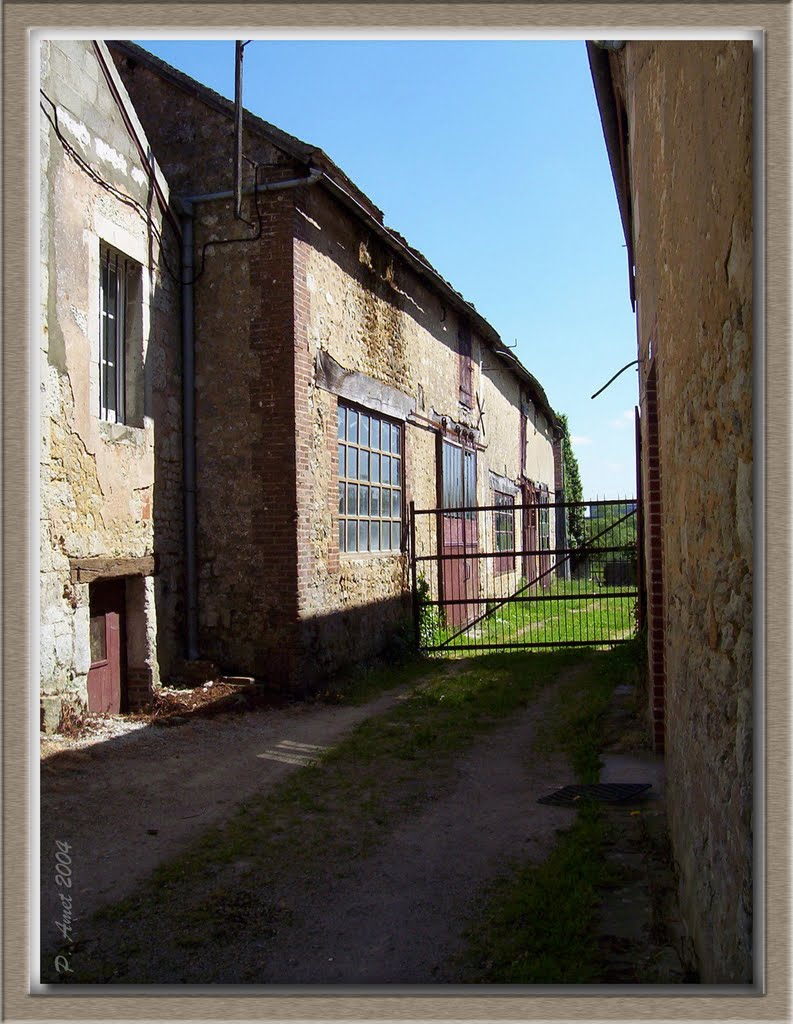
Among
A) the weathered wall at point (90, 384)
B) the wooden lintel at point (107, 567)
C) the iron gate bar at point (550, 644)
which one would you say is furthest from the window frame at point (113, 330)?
the iron gate bar at point (550, 644)

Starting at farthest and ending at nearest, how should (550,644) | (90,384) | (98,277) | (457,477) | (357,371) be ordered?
(457,477)
(550,644)
(357,371)
(98,277)
(90,384)

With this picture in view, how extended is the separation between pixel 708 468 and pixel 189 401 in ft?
22.4

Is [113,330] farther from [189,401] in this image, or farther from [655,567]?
[655,567]

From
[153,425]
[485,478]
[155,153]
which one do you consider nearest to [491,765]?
[153,425]

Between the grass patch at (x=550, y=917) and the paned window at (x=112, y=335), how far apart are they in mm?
5069

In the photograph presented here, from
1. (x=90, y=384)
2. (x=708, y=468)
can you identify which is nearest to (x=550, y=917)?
(x=708, y=468)

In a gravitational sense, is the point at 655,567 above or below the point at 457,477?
below

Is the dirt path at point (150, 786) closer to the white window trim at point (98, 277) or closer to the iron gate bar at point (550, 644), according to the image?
the white window trim at point (98, 277)

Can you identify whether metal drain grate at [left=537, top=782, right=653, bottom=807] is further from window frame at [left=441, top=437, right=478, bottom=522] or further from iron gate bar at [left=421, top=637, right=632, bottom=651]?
window frame at [left=441, top=437, right=478, bottom=522]

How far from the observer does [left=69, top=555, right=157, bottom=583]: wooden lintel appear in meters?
6.62

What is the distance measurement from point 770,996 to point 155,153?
9.18m

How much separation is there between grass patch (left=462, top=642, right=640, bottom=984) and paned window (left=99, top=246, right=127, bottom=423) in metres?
5.07

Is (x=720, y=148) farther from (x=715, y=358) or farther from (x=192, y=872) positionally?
(x=192, y=872)

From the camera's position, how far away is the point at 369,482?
10.2m
